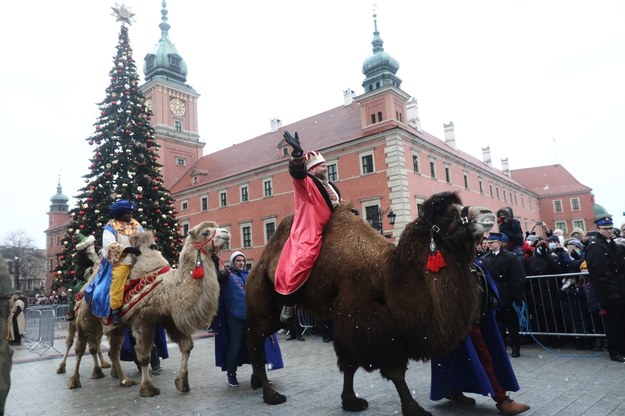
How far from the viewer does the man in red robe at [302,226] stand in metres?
4.07

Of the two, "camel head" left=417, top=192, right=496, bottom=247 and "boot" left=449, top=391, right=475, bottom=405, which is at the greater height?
"camel head" left=417, top=192, right=496, bottom=247

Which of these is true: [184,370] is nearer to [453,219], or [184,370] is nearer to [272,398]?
[272,398]

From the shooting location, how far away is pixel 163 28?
56656 millimetres

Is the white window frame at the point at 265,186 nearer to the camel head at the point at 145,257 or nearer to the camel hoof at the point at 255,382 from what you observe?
the camel head at the point at 145,257

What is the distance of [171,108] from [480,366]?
52597 mm

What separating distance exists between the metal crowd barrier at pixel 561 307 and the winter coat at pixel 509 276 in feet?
3.20

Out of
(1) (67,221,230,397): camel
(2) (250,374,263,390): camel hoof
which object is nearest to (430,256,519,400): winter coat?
(2) (250,374,263,390): camel hoof

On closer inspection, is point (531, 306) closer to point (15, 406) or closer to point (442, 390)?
point (442, 390)

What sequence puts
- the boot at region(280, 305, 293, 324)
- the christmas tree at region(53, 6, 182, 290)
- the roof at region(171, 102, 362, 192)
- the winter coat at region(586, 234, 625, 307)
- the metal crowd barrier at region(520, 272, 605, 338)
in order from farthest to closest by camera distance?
the roof at region(171, 102, 362, 192), the christmas tree at region(53, 6, 182, 290), the metal crowd barrier at region(520, 272, 605, 338), the winter coat at region(586, 234, 625, 307), the boot at region(280, 305, 293, 324)

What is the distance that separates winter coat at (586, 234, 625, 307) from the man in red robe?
4462mm

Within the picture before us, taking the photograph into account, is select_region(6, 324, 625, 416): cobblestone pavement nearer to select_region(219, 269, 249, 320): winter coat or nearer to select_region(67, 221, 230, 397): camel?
select_region(67, 221, 230, 397): camel

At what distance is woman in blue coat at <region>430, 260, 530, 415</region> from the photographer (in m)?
4.04

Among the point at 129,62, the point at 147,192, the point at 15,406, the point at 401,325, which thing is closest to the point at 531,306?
the point at 401,325

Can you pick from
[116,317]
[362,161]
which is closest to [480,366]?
[116,317]
